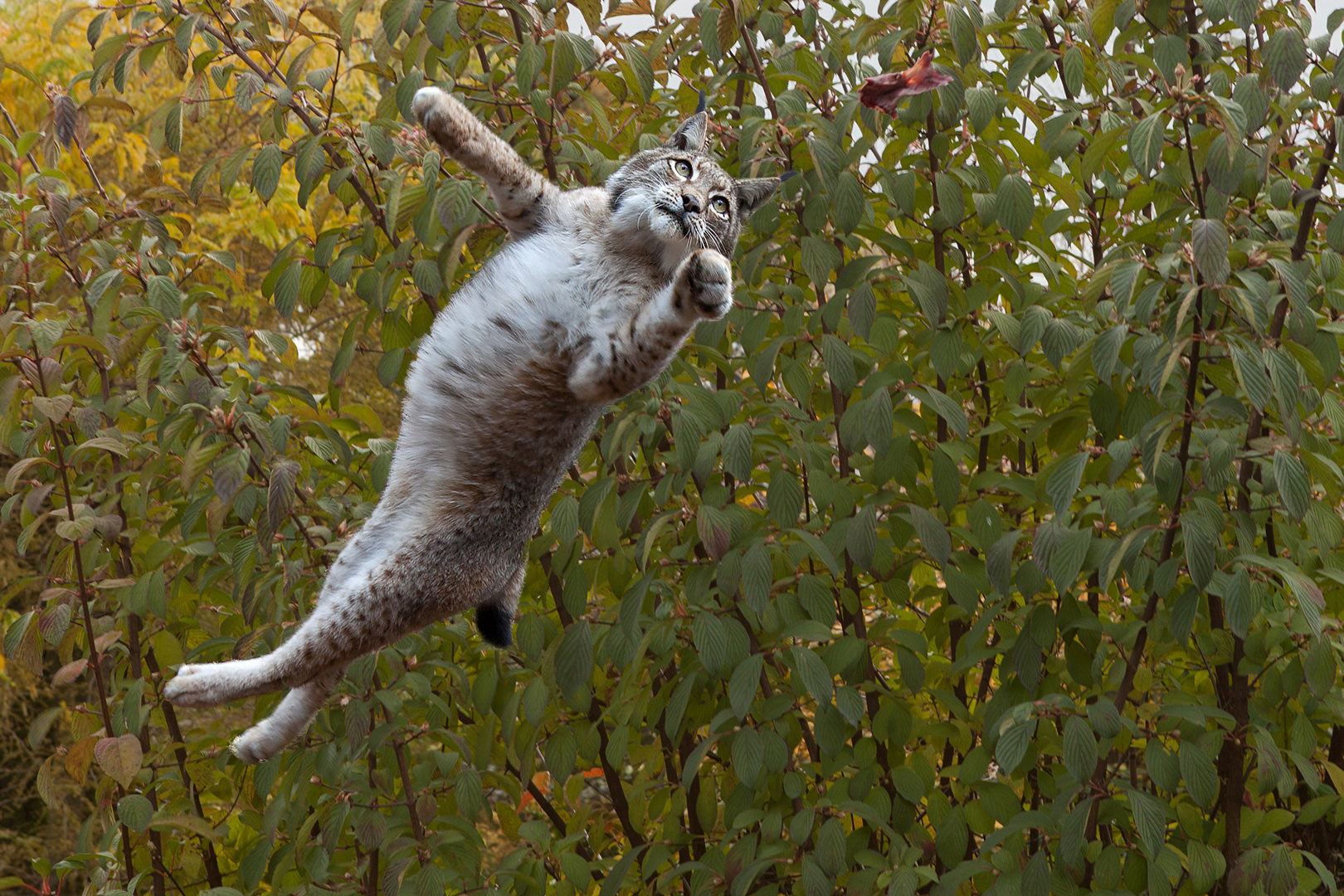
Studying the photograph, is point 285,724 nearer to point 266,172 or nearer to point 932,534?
point 266,172

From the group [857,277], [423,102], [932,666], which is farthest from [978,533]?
[423,102]

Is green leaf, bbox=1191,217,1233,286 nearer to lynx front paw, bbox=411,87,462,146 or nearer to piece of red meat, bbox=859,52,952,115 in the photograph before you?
piece of red meat, bbox=859,52,952,115

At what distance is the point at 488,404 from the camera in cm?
171

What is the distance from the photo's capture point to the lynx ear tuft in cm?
192

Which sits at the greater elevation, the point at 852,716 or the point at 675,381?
the point at 675,381

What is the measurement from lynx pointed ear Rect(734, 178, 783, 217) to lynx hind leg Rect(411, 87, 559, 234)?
333 mm

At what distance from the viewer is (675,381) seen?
156 inches

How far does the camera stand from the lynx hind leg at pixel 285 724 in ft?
6.33

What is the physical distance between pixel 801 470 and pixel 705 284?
12.0ft

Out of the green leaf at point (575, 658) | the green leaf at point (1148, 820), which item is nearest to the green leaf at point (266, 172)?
the green leaf at point (575, 658)

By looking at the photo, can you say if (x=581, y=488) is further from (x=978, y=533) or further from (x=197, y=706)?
(x=197, y=706)

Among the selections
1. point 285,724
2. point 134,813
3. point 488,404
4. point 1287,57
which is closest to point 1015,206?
point 1287,57

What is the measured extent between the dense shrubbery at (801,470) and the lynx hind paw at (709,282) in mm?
1702

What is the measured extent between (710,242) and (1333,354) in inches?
114
